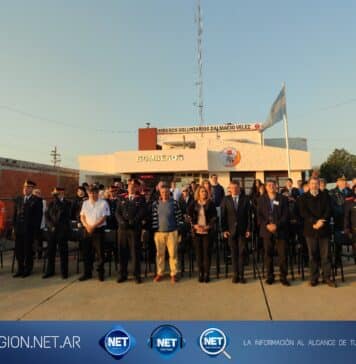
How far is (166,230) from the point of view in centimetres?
564

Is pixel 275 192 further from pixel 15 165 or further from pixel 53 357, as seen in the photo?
pixel 15 165

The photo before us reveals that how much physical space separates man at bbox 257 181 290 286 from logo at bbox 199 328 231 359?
3799mm

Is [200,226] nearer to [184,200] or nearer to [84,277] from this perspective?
[184,200]

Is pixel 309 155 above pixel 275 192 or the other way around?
above

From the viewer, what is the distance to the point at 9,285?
5570 millimetres

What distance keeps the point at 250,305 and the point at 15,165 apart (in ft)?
56.7

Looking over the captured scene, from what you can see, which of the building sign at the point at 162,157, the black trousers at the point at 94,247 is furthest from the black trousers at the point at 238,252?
the building sign at the point at 162,157

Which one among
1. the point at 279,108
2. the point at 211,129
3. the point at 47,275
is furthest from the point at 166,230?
the point at 211,129

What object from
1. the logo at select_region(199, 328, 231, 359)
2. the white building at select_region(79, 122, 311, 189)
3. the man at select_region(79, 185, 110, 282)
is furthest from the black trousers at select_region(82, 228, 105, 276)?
the white building at select_region(79, 122, 311, 189)

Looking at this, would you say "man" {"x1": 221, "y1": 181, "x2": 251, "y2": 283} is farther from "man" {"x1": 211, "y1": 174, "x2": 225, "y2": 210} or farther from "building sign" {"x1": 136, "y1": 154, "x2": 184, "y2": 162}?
"building sign" {"x1": 136, "y1": 154, "x2": 184, "y2": 162}

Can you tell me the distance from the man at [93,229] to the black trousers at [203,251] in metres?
1.75

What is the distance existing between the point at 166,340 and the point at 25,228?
5.32 m

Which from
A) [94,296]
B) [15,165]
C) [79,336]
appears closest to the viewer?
[79,336]

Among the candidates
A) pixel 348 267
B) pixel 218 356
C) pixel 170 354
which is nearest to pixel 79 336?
pixel 170 354
